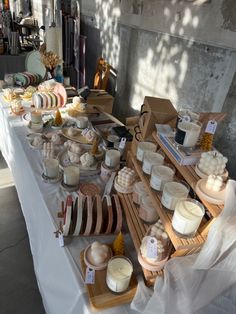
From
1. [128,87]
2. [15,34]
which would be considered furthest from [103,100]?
[15,34]

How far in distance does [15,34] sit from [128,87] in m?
1.72

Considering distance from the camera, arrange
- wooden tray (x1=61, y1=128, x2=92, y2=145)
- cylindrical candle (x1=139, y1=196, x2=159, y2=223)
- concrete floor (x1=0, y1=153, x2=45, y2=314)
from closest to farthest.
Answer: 1. cylindrical candle (x1=139, y1=196, x2=159, y2=223)
2. concrete floor (x1=0, y1=153, x2=45, y2=314)
3. wooden tray (x1=61, y1=128, x2=92, y2=145)

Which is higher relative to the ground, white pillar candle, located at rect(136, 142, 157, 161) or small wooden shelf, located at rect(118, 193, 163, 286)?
white pillar candle, located at rect(136, 142, 157, 161)

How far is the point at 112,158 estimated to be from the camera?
1.33 metres

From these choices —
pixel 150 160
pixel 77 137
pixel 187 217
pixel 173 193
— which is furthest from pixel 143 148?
pixel 77 137

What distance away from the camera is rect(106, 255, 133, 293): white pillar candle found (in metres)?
0.80

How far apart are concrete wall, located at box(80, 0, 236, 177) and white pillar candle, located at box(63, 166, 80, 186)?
35.3 inches

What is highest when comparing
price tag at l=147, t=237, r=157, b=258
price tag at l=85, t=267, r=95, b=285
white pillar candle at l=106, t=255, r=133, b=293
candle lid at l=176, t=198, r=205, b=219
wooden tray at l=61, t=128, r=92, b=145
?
candle lid at l=176, t=198, r=205, b=219

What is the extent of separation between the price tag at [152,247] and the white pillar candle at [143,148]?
37 centimetres

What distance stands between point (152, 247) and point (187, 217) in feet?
0.56

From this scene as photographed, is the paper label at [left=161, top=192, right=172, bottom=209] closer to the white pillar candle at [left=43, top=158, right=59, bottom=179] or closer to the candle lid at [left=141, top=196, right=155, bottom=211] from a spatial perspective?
the candle lid at [left=141, top=196, right=155, bottom=211]

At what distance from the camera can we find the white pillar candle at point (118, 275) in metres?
0.80

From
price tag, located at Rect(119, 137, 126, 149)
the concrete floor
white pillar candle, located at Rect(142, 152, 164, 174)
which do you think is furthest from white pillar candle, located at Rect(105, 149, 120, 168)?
the concrete floor

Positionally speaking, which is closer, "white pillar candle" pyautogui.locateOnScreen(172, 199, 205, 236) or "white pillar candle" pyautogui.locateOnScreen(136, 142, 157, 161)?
"white pillar candle" pyautogui.locateOnScreen(172, 199, 205, 236)
